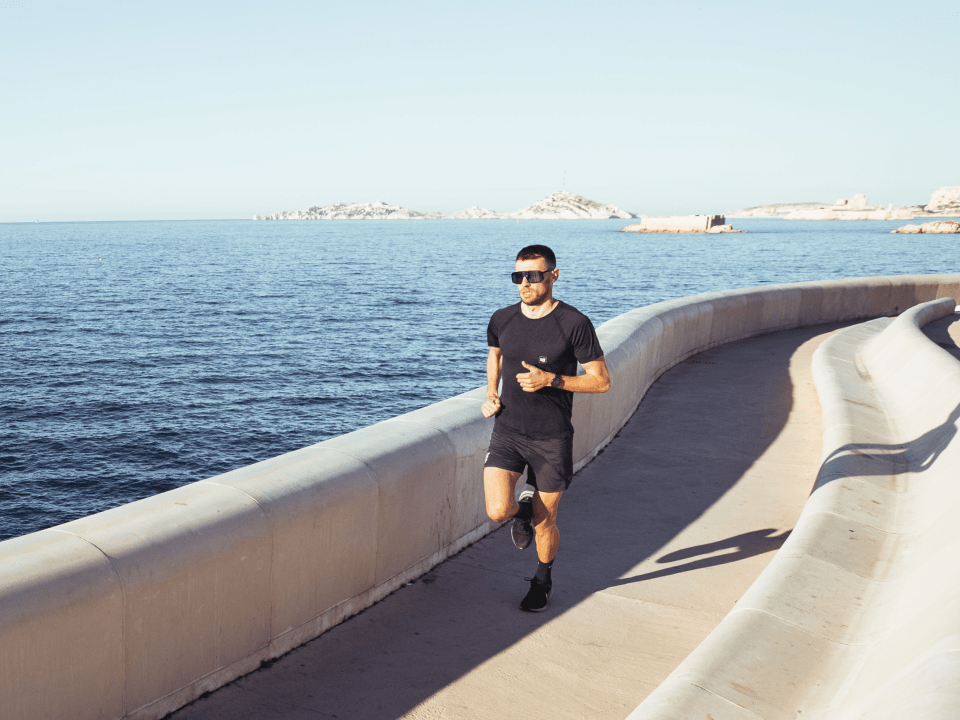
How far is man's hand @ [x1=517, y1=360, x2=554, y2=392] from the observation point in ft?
13.0

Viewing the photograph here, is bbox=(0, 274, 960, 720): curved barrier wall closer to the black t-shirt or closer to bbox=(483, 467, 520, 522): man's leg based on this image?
bbox=(483, 467, 520, 522): man's leg

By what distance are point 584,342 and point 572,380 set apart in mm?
202

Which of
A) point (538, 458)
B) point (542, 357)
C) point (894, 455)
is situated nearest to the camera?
point (542, 357)

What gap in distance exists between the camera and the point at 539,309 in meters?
4.17

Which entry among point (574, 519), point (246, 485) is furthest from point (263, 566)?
point (574, 519)

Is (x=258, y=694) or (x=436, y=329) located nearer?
(x=258, y=694)

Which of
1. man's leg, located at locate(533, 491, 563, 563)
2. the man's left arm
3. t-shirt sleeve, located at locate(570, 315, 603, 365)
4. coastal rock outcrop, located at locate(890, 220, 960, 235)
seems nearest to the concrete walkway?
man's leg, located at locate(533, 491, 563, 563)

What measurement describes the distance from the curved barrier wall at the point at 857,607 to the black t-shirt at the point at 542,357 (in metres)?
1.28

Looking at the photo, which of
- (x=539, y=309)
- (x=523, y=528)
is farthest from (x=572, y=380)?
(x=523, y=528)

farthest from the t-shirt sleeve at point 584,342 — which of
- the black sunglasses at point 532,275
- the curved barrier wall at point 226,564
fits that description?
the curved barrier wall at point 226,564

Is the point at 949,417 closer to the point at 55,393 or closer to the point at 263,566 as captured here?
the point at 263,566

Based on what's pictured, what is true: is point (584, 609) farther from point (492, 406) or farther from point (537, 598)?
point (492, 406)

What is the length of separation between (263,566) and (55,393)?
79.2ft

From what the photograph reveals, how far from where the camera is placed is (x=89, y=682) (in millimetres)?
2891
